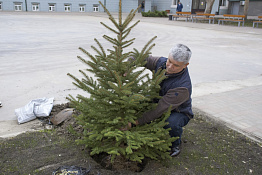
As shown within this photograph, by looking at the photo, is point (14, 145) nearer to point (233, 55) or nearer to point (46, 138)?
point (46, 138)

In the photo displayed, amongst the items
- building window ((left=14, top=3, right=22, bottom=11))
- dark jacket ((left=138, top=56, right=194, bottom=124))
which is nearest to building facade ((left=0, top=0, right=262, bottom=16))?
building window ((left=14, top=3, right=22, bottom=11))

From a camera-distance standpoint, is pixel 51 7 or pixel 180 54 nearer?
pixel 180 54

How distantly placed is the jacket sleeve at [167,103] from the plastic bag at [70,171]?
2.55ft

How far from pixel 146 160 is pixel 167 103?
29.3 inches

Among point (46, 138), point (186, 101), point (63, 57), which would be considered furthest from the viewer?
point (63, 57)

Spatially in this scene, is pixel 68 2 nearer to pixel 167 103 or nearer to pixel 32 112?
pixel 32 112

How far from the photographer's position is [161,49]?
35.1 ft

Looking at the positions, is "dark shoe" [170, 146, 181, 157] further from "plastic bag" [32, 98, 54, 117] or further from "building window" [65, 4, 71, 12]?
"building window" [65, 4, 71, 12]

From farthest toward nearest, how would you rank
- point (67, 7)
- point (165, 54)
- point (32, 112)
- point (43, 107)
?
point (67, 7) < point (165, 54) < point (43, 107) < point (32, 112)

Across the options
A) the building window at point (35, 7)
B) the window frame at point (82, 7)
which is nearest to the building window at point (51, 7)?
the building window at point (35, 7)

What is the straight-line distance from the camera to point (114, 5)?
37.4m

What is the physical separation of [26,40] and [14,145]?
9675 millimetres

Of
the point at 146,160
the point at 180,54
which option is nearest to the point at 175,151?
the point at 146,160

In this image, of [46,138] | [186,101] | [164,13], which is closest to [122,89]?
[186,101]
